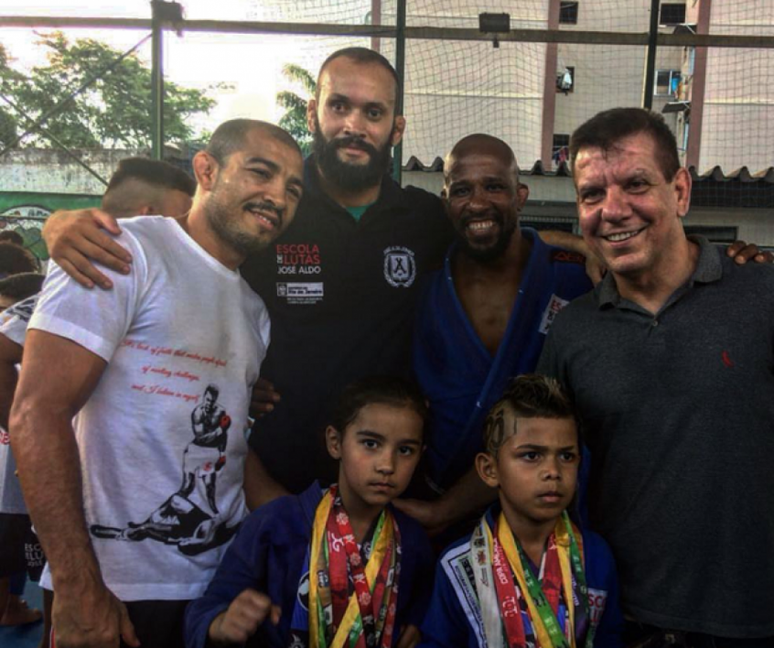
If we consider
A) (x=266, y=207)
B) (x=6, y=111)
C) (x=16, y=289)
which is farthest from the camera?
(x=6, y=111)

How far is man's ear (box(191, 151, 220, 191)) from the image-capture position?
2.10 metres

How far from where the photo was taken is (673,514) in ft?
5.86

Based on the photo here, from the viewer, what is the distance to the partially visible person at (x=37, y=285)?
2.47 meters

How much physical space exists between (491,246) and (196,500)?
1.34m

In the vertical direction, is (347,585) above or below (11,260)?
below

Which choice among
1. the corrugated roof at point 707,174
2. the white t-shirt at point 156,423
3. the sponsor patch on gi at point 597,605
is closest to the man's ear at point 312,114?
the white t-shirt at point 156,423

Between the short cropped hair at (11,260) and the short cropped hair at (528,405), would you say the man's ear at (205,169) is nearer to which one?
Answer: the short cropped hair at (528,405)

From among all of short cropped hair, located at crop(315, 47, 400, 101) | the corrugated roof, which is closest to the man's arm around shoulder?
short cropped hair, located at crop(315, 47, 400, 101)

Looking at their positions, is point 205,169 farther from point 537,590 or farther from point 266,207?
point 537,590

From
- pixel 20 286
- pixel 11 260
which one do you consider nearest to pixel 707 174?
pixel 11 260

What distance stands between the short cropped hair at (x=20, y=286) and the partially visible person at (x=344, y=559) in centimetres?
214

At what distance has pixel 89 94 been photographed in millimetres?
23844

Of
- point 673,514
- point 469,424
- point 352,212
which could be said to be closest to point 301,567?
point 469,424

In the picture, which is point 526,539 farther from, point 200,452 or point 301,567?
point 200,452
